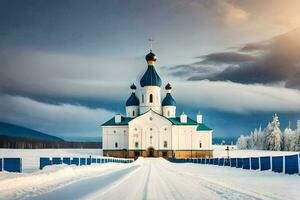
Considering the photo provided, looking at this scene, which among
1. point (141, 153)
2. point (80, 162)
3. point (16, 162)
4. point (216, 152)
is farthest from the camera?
point (216, 152)

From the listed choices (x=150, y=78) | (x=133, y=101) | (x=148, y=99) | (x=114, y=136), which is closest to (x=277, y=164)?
(x=114, y=136)

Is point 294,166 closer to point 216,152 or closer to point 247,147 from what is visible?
point 216,152

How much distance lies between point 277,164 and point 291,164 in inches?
104

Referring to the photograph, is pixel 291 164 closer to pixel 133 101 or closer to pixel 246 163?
pixel 246 163

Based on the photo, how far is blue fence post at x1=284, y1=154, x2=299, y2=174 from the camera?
84.1 feet

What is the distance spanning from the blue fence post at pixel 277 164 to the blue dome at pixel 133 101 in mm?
79984

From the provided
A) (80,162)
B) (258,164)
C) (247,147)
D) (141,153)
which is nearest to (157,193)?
(258,164)

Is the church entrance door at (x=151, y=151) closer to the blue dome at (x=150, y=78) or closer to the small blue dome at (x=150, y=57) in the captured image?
the blue dome at (x=150, y=78)

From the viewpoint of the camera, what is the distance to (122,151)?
100750mm

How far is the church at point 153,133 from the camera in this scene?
99.5 meters

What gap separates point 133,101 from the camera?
109312mm

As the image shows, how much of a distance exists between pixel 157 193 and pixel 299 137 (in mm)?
103167

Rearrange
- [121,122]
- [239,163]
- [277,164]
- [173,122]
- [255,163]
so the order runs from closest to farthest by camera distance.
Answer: [277,164]
[255,163]
[239,163]
[173,122]
[121,122]

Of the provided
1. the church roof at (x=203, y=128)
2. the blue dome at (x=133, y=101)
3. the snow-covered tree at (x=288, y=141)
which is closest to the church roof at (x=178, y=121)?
the church roof at (x=203, y=128)
